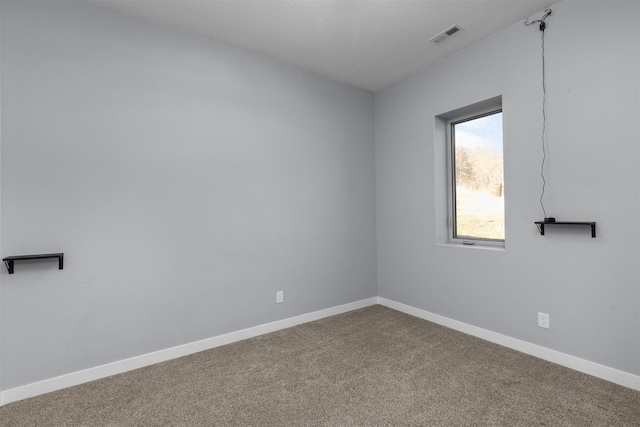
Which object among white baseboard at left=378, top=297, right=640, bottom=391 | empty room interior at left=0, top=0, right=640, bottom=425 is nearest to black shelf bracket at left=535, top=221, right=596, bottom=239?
empty room interior at left=0, top=0, right=640, bottom=425

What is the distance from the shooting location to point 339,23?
8.41 ft

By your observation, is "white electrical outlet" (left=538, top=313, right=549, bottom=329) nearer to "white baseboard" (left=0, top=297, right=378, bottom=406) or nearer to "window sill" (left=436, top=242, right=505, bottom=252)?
"window sill" (left=436, top=242, right=505, bottom=252)

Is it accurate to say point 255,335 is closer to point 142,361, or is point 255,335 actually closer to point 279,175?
point 142,361

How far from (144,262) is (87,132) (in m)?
1.06

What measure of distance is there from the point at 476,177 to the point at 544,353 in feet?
5.53

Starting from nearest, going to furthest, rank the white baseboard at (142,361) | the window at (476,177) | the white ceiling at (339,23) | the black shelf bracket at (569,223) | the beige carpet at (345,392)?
the beige carpet at (345,392)
the white baseboard at (142,361)
the black shelf bracket at (569,223)
the white ceiling at (339,23)
the window at (476,177)

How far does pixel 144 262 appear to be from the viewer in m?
2.45

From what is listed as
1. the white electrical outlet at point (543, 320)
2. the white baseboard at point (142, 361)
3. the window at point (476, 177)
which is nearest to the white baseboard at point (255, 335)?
the white baseboard at point (142, 361)

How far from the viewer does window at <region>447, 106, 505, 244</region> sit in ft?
9.73

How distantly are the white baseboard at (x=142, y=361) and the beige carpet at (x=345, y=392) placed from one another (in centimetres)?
6

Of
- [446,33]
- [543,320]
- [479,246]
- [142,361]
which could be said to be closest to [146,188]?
[142,361]

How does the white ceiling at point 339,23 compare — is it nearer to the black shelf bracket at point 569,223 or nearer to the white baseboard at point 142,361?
the black shelf bracket at point 569,223

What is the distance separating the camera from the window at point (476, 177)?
2967 mm

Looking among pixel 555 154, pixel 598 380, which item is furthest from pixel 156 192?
pixel 598 380
